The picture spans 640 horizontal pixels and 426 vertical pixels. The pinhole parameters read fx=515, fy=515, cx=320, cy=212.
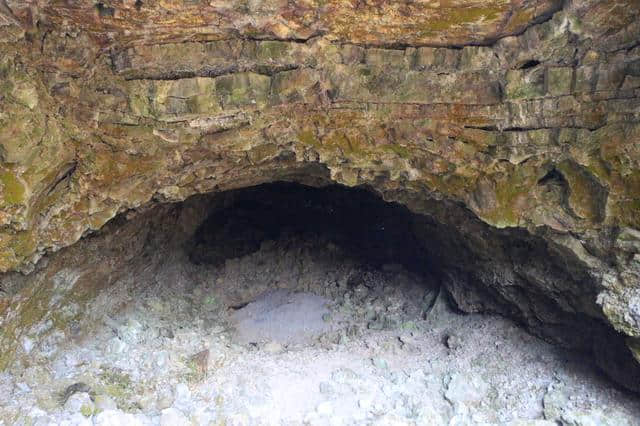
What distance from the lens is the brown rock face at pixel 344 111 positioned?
3.55 m

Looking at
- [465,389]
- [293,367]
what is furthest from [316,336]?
[465,389]

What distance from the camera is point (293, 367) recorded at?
17.8 ft

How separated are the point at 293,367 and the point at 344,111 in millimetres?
2777

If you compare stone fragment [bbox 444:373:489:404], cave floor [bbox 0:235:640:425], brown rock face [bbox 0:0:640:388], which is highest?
brown rock face [bbox 0:0:640:388]

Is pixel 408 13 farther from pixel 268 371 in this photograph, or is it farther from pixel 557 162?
pixel 268 371

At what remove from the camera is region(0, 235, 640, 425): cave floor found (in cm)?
450

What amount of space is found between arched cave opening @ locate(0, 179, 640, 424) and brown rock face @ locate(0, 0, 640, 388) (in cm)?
23

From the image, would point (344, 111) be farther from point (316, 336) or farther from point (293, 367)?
point (316, 336)

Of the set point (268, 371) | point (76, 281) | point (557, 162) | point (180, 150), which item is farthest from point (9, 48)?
point (557, 162)

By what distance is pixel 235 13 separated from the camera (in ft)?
11.6

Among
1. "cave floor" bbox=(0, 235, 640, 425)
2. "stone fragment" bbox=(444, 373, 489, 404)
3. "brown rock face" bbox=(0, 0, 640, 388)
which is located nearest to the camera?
"brown rock face" bbox=(0, 0, 640, 388)

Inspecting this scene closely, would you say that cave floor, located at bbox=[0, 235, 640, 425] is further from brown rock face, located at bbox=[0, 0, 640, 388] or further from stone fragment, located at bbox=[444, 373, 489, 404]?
brown rock face, located at bbox=[0, 0, 640, 388]

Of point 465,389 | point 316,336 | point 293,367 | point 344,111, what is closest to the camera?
point 344,111

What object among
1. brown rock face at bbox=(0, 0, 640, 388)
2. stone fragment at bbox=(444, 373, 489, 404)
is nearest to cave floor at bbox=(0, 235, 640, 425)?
stone fragment at bbox=(444, 373, 489, 404)
